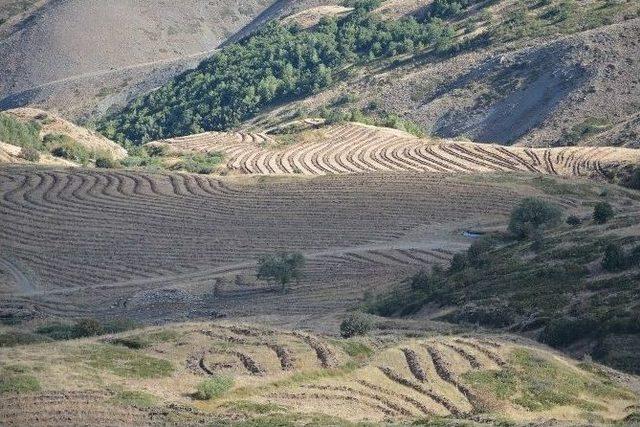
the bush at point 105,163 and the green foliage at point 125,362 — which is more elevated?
the green foliage at point 125,362

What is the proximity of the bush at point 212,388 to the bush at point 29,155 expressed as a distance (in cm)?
6436

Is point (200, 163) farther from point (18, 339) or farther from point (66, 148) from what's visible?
point (18, 339)

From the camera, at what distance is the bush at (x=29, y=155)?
88312mm

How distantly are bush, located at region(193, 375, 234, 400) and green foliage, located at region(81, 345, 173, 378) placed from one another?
1554 mm

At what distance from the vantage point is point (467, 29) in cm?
13775

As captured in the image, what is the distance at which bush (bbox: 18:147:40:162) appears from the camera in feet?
290

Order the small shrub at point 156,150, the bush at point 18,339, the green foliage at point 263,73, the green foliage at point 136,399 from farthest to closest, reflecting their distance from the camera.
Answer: the green foliage at point 263,73, the small shrub at point 156,150, the bush at point 18,339, the green foliage at point 136,399

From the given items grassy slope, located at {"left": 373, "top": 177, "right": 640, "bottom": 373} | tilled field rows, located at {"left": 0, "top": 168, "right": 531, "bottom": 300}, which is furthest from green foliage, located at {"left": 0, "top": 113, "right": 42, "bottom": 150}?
grassy slope, located at {"left": 373, "top": 177, "right": 640, "bottom": 373}

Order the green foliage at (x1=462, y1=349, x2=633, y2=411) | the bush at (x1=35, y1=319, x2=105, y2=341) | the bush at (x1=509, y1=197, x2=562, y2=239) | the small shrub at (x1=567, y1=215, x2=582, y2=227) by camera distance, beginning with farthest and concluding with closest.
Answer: the bush at (x1=509, y1=197, x2=562, y2=239) < the small shrub at (x1=567, y1=215, x2=582, y2=227) < the bush at (x1=35, y1=319, x2=105, y2=341) < the green foliage at (x1=462, y1=349, x2=633, y2=411)

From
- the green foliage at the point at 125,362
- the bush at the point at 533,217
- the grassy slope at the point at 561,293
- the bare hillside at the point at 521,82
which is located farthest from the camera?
the bare hillside at the point at 521,82

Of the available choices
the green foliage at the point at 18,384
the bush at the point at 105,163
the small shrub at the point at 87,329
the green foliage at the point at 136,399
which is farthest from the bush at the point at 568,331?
the bush at the point at 105,163

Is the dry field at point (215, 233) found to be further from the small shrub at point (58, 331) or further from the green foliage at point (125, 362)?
the green foliage at point (125, 362)

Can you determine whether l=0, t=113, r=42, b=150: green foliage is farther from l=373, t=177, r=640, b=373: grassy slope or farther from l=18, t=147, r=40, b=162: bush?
l=373, t=177, r=640, b=373: grassy slope

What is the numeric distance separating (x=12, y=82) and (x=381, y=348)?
14103cm
